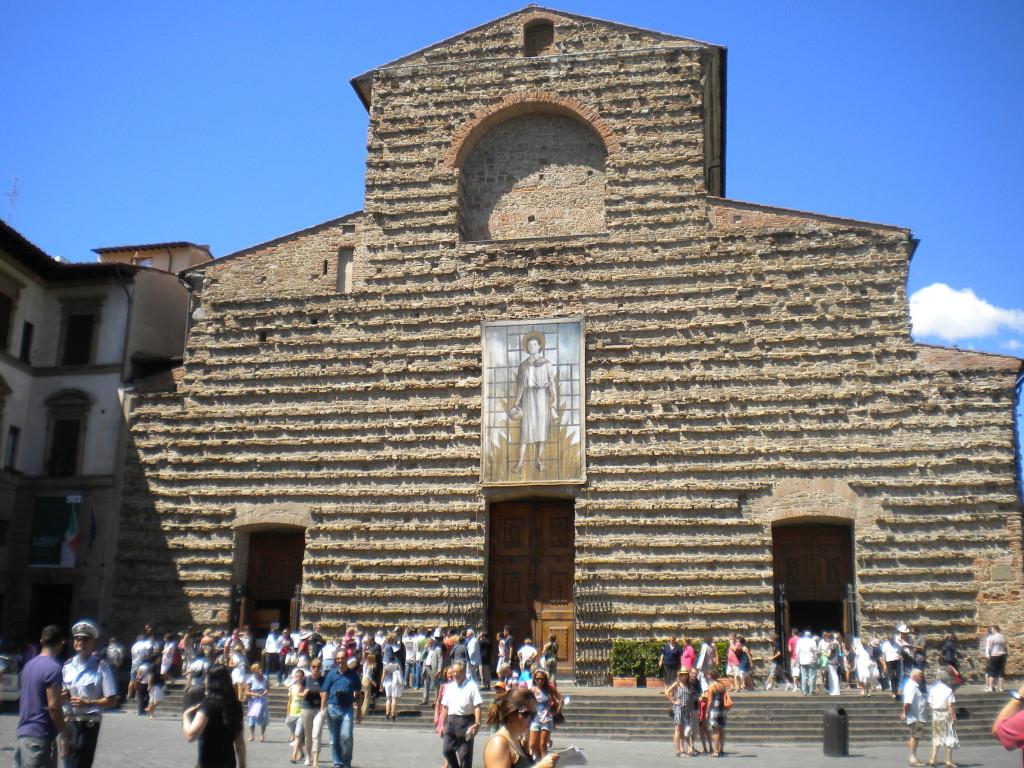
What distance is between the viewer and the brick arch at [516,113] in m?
22.4

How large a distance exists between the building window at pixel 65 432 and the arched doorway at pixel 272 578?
4.89m

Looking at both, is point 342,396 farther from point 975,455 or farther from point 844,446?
point 975,455

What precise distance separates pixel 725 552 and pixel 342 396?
331 inches

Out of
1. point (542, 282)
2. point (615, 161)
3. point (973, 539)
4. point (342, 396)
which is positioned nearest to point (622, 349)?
point (542, 282)

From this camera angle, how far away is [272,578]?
21906 millimetres

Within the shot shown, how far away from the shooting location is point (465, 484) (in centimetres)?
2091

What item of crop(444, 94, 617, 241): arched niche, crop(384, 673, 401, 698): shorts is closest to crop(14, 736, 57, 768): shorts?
crop(384, 673, 401, 698): shorts

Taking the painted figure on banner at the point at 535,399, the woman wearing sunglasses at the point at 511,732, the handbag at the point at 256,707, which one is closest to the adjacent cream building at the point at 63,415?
the painted figure on banner at the point at 535,399

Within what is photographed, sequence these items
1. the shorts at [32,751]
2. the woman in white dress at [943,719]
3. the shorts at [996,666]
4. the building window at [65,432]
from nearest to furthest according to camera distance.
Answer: the shorts at [32,751]
the woman in white dress at [943,719]
the shorts at [996,666]
the building window at [65,432]

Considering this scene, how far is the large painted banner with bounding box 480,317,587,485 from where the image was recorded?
2073cm

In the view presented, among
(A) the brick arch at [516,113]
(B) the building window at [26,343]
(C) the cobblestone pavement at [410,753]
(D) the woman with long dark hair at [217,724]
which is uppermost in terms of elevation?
(A) the brick arch at [516,113]

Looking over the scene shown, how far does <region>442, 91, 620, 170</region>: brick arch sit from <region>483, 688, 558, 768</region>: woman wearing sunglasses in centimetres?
1784

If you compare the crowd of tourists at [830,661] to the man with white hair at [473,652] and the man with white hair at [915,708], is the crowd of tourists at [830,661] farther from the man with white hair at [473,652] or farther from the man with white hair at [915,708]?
the man with white hair at [473,652]

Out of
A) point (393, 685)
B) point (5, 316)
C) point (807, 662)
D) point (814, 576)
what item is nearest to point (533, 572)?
point (393, 685)
